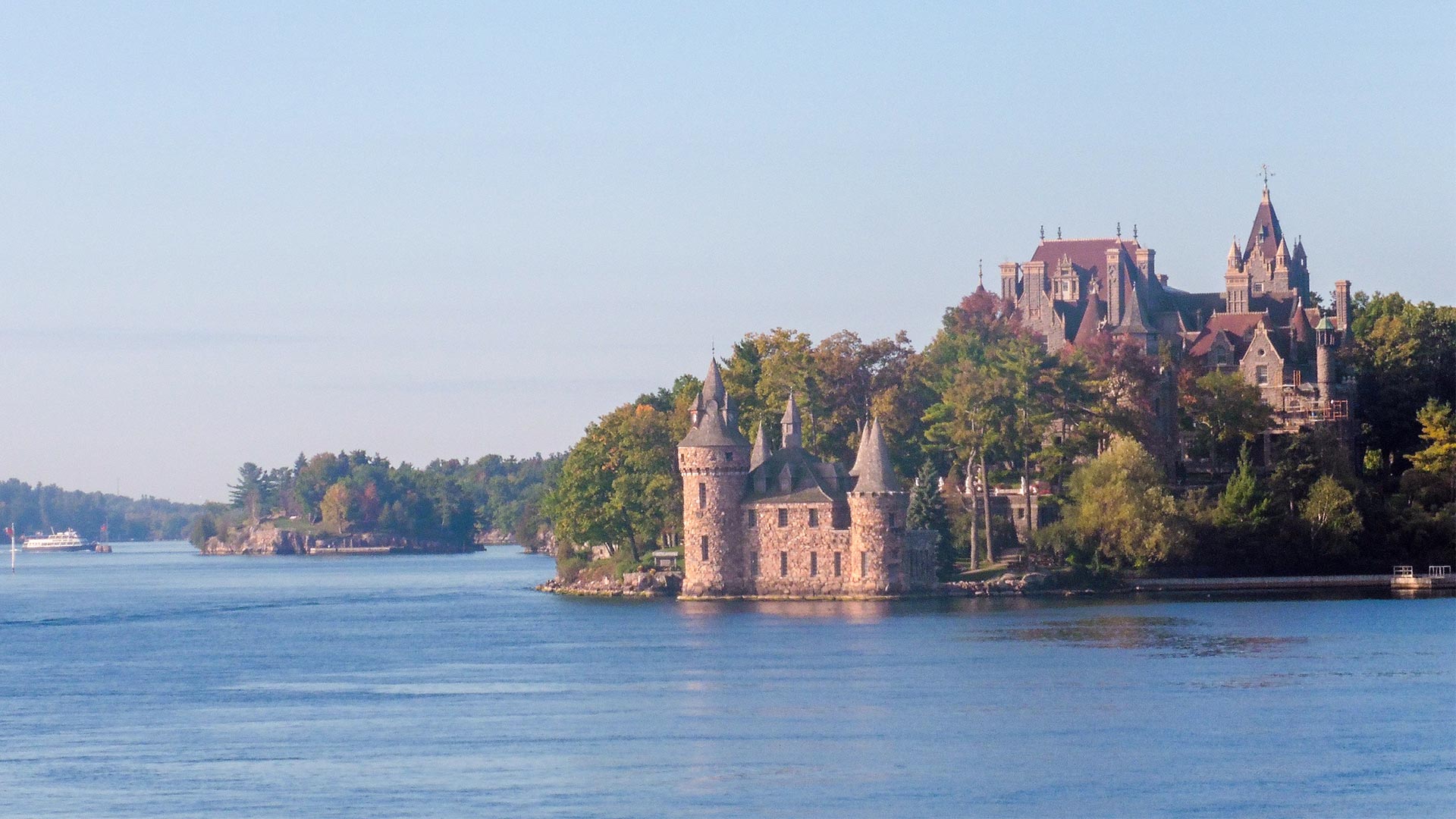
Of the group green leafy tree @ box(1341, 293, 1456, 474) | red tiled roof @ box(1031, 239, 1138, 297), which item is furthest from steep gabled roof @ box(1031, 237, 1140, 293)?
green leafy tree @ box(1341, 293, 1456, 474)

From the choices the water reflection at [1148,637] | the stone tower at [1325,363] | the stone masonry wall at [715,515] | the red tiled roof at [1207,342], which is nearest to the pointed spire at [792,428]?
the stone masonry wall at [715,515]

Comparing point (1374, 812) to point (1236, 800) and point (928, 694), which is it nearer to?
point (1236, 800)

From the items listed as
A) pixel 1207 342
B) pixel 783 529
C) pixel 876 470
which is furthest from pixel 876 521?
pixel 1207 342

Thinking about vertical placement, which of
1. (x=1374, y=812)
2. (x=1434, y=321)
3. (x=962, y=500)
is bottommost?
(x=1374, y=812)

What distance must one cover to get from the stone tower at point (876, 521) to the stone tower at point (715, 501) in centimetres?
459

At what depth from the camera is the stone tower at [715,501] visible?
81812 millimetres

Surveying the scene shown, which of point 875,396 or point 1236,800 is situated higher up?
point 875,396

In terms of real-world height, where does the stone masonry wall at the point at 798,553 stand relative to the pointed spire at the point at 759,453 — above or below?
below

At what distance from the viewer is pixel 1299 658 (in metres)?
60.3

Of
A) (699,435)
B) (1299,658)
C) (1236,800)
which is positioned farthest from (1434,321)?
(1236,800)

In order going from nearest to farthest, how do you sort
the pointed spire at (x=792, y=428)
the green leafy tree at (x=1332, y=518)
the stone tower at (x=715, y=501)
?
1. the stone tower at (x=715, y=501)
2. the pointed spire at (x=792, y=428)
3. the green leafy tree at (x=1332, y=518)

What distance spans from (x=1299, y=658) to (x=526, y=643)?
2481cm

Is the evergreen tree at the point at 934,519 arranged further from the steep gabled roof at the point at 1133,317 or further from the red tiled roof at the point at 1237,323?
the red tiled roof at the point at 1237,323

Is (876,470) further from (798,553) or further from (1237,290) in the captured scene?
(1237,290)
